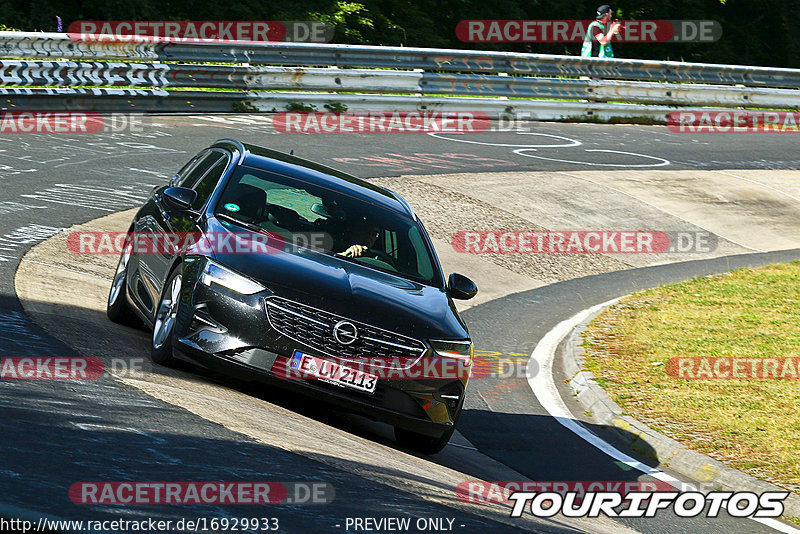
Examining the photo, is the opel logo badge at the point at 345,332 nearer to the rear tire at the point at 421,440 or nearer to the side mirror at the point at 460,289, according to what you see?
the rear tire at the point at 421,440

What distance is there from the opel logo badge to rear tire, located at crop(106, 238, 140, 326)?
98.6 inches

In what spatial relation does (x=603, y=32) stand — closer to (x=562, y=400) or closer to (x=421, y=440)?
(x=562, y=400)

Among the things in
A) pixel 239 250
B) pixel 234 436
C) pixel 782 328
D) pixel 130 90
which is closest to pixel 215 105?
pixel 130 90

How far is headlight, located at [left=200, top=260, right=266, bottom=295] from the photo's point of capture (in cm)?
697

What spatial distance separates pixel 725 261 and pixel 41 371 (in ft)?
39.9

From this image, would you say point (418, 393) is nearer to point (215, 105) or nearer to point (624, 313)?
point (624, 313)

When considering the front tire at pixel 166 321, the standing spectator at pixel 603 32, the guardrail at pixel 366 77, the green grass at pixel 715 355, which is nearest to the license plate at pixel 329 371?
the front tire at pixel 166 321

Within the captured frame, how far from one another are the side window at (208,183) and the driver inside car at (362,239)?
1149 mm

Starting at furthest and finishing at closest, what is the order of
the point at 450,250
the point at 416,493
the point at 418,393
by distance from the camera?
the point at 450,250 → the point at 418,393 → the point at 416,493

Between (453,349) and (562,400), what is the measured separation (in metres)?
3.06

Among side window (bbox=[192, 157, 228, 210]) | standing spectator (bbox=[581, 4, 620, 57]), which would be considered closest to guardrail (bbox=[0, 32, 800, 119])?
standing spectator (bbox=[581, 4, 620, 57])

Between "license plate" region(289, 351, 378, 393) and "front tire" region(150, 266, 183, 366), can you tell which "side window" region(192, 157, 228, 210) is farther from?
"license plate" region(289, 351, 378, 393)

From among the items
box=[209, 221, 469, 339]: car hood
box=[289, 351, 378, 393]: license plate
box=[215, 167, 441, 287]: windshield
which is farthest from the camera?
box=[215, 167, 441, 287]: windshield

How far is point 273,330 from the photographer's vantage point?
6.90m
